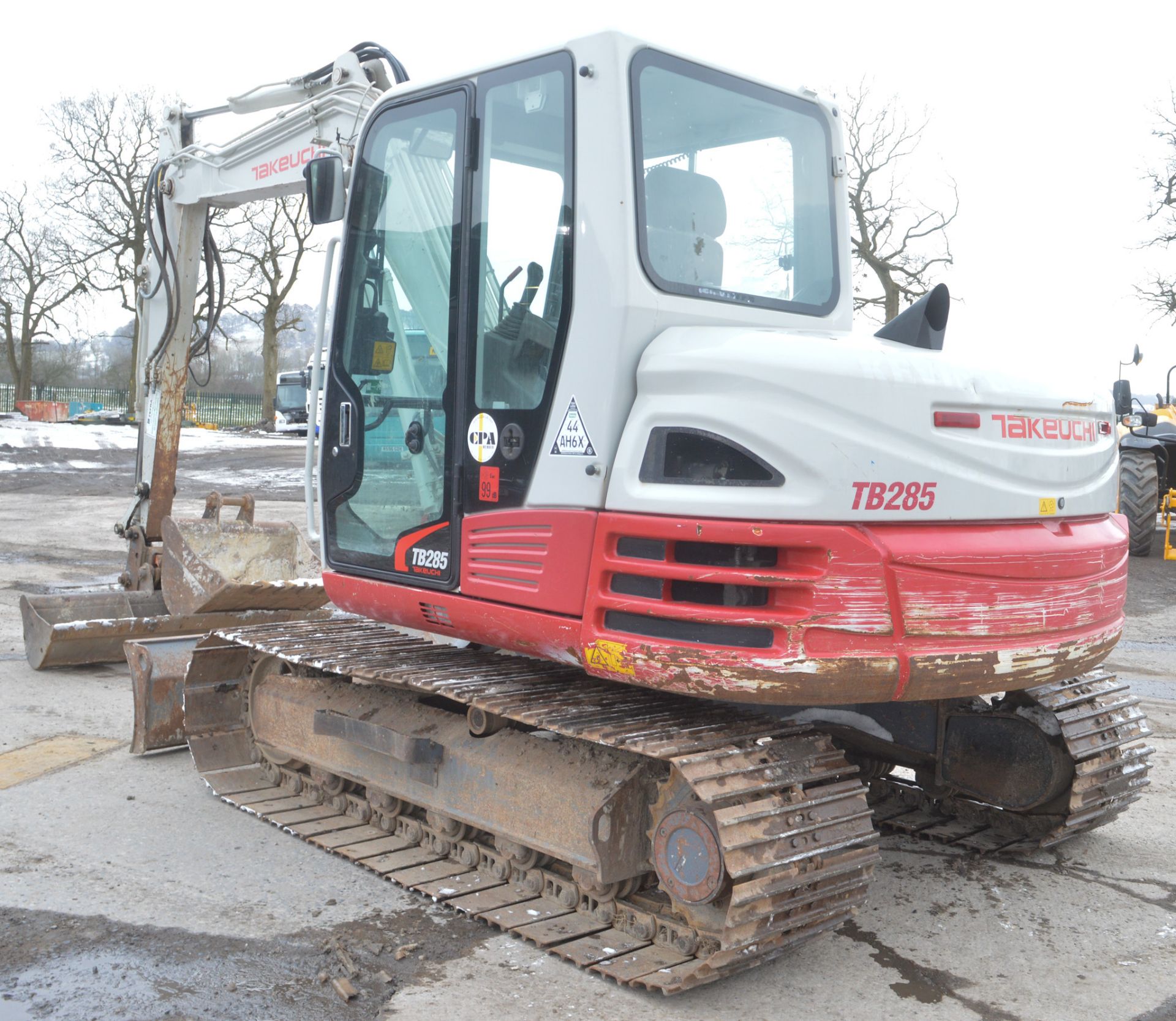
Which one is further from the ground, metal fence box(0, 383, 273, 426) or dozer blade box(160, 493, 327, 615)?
metal fence box(0, 383, 273, 426)

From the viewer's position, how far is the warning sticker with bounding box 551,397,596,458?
3658mm

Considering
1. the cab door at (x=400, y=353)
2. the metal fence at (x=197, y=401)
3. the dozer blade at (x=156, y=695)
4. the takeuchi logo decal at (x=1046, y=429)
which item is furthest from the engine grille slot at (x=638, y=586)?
the metal fence at (x=197, y=401)

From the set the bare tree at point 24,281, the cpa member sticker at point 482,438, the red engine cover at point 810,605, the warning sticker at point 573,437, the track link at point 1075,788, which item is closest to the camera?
the red engine cover at point 810,605

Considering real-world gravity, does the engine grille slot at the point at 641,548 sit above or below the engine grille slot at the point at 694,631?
above

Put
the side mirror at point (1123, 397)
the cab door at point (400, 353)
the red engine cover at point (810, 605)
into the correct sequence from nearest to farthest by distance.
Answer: the red engine cover at point (810, 605) → the cab door at point (400, 353) → the side mirror at point (1123, 397)

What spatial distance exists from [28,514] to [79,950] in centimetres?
1312

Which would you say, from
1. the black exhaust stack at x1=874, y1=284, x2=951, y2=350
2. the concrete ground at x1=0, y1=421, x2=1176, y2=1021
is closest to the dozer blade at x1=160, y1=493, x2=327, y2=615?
the concrete ground at x1=0, y1=421, x2=1176, y2=1021

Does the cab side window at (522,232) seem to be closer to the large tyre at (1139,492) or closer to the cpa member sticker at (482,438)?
the cpa member sticker at (482,438)

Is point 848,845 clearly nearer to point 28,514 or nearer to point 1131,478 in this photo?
point 1131,478

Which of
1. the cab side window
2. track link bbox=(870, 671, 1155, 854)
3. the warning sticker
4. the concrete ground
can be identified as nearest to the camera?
the concrete ground

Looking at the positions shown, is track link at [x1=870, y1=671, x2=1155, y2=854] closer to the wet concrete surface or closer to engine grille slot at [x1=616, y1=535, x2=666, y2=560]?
engine grille slot at [x1=616, y1=535, x2=666, y2=560]

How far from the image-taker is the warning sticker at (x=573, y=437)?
366 centimetres

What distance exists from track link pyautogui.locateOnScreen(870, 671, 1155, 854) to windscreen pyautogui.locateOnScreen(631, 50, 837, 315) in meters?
1.79

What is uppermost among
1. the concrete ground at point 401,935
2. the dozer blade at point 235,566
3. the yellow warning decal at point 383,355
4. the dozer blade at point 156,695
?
the yellow warning decal at point 383,355
